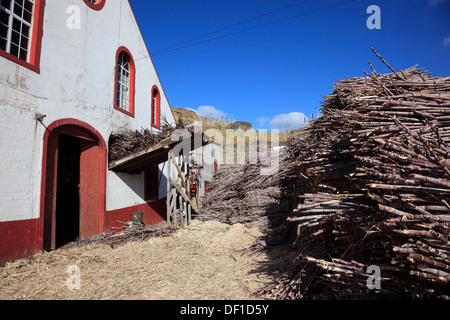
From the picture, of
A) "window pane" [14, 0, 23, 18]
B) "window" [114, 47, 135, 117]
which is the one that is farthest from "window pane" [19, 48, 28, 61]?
"window" [114, 47, 135, 117]

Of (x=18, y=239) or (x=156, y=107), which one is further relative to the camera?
(x=156, y=107)

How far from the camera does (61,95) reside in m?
6.51

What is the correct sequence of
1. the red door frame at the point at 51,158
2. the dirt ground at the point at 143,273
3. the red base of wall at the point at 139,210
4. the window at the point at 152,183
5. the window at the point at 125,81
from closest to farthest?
1. the dirt ground at the point at 143,273
2. the red door frame at the point at 51,158
3. the red base of wall at the point at 139,210
4. the window at the point at 125,81
5. the window at the point at 152,183

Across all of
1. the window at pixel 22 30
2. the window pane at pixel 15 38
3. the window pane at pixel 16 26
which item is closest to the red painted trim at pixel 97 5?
the window at pixel 22 30

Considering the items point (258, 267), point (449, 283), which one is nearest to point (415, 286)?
point (449, 283)

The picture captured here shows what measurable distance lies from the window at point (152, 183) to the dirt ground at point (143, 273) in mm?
4884

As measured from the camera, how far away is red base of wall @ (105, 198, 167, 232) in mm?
8336

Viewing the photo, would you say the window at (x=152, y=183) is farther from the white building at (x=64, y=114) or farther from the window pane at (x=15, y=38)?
the window pane at (x=15, y=38)

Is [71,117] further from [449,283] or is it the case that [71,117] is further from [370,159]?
[449,283]

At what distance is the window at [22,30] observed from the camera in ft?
18.0

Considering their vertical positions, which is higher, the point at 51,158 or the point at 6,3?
the point at 6,3

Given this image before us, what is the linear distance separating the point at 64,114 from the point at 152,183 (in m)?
5.98

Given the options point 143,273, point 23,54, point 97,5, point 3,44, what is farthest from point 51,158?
point 97,5

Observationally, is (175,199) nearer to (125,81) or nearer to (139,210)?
(139,210)
